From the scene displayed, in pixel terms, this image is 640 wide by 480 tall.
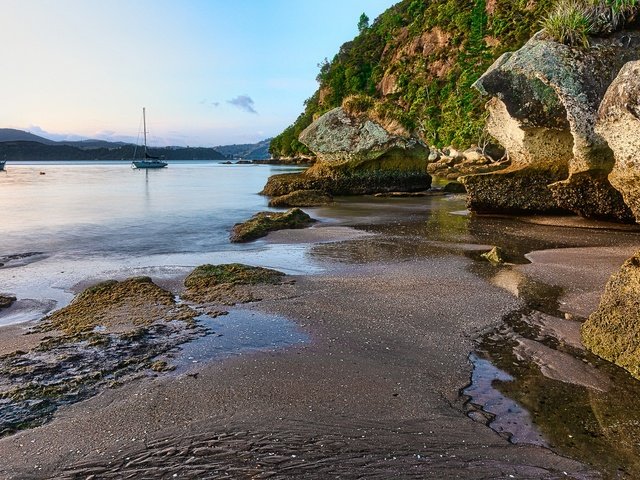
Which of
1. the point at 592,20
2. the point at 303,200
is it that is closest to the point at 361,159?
the point at 303,200

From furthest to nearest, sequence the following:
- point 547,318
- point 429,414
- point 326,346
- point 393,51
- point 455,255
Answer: point 393,51
point 455,255
point 547,318
point 326,346
point 429,414

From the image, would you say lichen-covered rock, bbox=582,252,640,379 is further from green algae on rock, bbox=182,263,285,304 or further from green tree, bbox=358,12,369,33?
green tree, bbox=358,12,369,33

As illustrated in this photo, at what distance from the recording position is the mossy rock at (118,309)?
5312mm

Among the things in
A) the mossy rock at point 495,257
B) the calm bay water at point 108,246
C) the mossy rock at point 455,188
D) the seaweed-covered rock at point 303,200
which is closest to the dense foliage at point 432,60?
the mossy rock at point 455,188

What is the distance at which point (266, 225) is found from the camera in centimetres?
1288

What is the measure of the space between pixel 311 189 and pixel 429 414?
2079 centimetres

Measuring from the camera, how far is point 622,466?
2.74 meters

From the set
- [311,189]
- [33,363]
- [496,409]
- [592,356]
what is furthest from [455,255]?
[311,189]

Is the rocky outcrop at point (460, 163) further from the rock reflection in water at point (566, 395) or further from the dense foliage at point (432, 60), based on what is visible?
the rock reflection in water at point (566, 395)

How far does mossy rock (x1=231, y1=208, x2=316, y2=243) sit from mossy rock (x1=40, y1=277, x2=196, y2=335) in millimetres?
5086

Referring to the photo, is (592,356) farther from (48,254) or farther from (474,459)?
(48,254)

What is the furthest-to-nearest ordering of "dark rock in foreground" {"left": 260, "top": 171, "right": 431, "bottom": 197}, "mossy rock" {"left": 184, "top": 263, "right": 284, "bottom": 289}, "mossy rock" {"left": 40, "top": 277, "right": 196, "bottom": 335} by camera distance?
"dark rock in foreground" {"left": 260, "top": 171, "right": 431, "bottom": 197} → "mossy rock" {"left": 184, "top": 263, "right": 284, "bottom": 289} → "mossy rock" {"left": 40, "top": 277, "right": 196, "bottom": 335}

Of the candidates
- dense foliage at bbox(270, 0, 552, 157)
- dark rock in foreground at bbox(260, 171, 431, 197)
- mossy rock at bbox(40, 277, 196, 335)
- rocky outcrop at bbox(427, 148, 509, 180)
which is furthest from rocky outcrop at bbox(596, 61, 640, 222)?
rocky outcrop at bbox(427, 148, 509, 180)

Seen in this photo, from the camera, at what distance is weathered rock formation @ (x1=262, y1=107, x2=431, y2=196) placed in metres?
24.2
